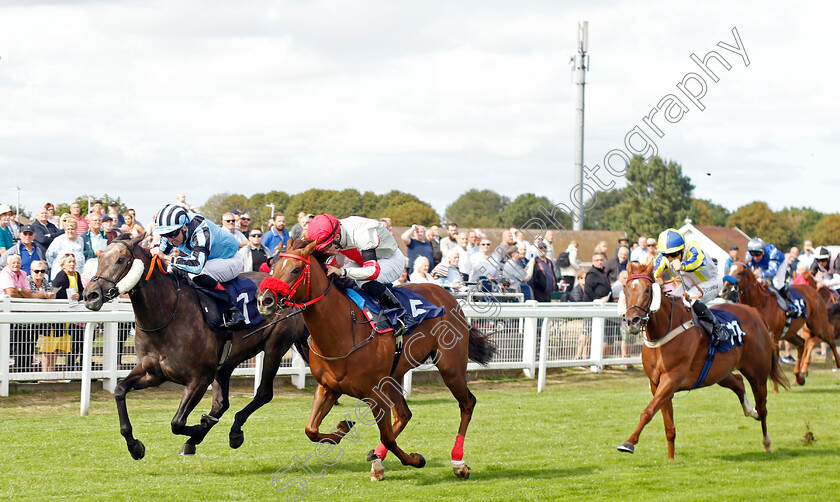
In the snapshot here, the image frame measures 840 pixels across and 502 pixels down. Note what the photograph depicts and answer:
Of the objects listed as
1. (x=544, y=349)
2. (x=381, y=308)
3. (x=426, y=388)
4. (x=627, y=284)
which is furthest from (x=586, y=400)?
(x=381, y=308)

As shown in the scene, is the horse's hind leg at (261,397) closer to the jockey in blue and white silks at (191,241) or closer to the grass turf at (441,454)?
the grass turf at (441,454)

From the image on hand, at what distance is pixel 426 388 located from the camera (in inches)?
408

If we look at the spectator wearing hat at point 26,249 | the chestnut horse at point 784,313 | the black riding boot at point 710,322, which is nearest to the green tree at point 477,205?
the chestnut horse at point 784,313

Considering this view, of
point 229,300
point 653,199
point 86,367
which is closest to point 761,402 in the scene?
point 229,300

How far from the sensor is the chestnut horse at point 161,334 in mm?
5500

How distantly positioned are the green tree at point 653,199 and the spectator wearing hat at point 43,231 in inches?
2069

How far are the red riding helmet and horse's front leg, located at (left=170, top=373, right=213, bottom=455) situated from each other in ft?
4.41

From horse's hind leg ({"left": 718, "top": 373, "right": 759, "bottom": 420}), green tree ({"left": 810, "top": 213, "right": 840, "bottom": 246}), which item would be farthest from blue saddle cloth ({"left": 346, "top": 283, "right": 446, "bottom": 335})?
green tree ({"left": 810, "top": 213, "right": 840, "bottom": 246})

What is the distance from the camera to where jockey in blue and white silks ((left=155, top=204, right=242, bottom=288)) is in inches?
236

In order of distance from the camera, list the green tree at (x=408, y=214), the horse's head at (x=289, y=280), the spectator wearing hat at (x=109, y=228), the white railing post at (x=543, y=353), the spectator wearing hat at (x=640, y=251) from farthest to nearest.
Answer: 1. the green tree at (x=408, y=214)
2. the spectator wearing hat at (x=640, y=251)
3. the white railing post at (x=543, y=353)
4. the spectator wearing hat at (x=109, y=228)
5. the horse's head at (x=289, y=280)

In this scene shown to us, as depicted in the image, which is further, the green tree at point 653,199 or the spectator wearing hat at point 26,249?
the green tree at point 653,199

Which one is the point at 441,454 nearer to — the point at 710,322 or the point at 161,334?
the point at 161,334

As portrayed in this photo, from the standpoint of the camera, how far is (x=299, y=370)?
9.70m

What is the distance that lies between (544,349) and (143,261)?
616cm
